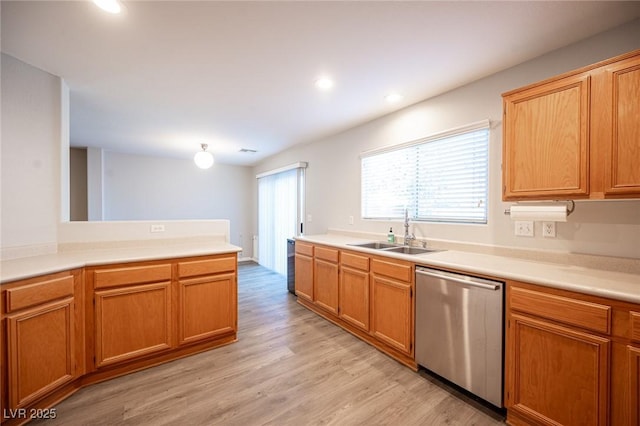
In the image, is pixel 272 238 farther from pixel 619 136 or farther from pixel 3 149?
pixel 619 136

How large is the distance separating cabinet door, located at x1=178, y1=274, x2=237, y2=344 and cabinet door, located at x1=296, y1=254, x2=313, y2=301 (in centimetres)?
109

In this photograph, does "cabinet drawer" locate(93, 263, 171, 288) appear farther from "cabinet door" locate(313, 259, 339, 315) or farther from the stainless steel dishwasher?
the stainless steel dishwasher

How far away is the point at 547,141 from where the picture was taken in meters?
1.72

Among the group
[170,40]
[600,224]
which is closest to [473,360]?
[600,224]

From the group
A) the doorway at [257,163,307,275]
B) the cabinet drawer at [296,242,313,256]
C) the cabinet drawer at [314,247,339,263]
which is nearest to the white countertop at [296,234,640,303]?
the cabinet drawer at [314,247,339,263]

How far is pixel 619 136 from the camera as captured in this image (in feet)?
4.82

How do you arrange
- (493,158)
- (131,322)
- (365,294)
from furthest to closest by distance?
1. (365,294)
2. (493,158)
3. (131,322)

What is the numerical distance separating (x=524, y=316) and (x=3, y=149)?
12.2 ft

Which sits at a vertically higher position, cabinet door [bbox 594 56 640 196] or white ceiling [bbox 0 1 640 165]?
white ceiling [bbox 0 1 640 165]

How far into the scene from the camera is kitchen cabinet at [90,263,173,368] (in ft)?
6.56

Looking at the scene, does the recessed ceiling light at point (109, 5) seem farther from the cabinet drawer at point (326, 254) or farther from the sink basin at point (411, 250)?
the sink basin at point (411, 250)

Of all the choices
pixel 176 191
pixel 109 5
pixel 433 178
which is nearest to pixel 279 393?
pixel 433 178

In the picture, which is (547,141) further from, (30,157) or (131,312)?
(30,157)

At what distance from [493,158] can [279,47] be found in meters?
1.92
